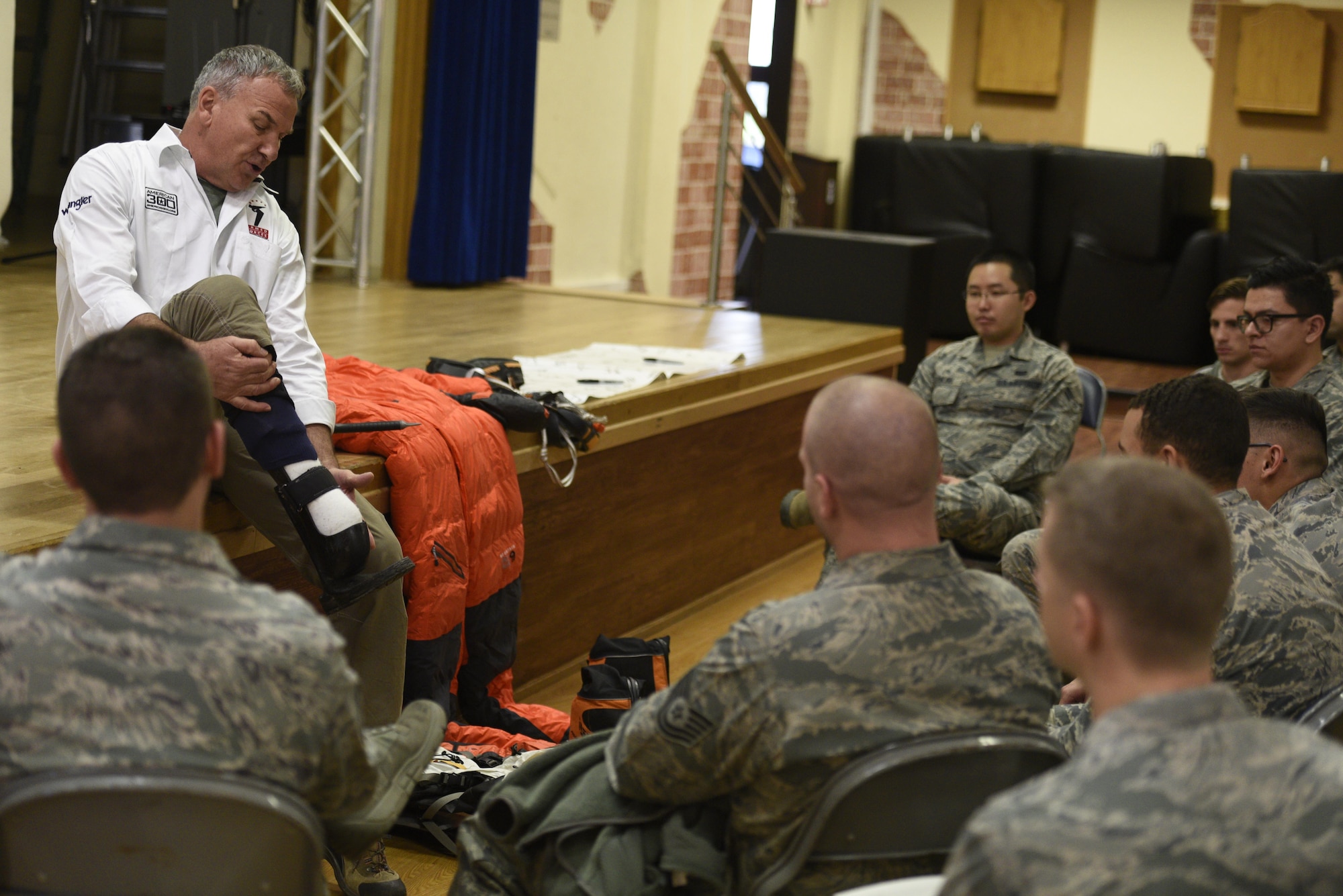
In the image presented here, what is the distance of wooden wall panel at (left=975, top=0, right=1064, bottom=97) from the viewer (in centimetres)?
1016

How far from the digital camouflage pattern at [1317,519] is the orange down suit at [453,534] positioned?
166 cm

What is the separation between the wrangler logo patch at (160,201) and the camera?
8.63ft

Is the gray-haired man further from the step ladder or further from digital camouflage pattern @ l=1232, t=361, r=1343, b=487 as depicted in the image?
the step ladder

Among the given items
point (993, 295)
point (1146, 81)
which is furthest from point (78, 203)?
point (1146, 81)

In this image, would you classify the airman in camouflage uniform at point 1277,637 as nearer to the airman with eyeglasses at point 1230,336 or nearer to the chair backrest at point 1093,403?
the airman with eyeglasses at point 1230,336

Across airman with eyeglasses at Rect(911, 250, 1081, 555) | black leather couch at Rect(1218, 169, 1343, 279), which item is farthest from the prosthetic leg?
black leather couch at Rect(1218, 169, 1343, 279)

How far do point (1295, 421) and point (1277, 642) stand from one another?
2.43 ft

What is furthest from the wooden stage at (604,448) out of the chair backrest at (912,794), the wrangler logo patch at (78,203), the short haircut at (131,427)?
the chair backrest at (912,794)

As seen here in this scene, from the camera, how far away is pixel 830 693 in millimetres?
1483

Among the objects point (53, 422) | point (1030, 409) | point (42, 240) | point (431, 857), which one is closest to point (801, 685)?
point (431, 857)

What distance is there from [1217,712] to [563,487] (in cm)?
276

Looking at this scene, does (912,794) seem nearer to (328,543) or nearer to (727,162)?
(328,543)

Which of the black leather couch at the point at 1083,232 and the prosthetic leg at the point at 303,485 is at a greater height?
the black leather couch at the point at 1083,232

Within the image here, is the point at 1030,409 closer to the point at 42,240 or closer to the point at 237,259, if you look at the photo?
the point at 237,259
